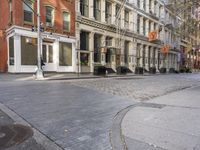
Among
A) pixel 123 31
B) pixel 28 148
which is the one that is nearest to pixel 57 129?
pixel 28 148

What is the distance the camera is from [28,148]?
3.86 m

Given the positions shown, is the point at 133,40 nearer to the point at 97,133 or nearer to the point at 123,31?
the point at 123,31

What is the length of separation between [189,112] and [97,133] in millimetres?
3286

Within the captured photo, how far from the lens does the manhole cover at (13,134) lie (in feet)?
13.3

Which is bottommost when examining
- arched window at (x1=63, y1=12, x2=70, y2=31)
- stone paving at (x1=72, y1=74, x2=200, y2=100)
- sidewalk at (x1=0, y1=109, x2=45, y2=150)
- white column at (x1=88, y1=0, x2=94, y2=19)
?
sidewalk at (x1=0, y1=109, x2=45, y2=150)

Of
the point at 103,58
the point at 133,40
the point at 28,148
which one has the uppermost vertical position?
the point at 133,40

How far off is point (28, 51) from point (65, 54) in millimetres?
4647

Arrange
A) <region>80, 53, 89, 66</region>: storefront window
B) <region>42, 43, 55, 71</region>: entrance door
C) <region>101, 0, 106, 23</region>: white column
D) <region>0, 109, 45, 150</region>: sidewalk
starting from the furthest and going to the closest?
<region>101, 0, 106, 23</region>: white column, <region>80, 53, 89, 66</region>: storefront window, <region>42, 43, 55, 71</region>: entrance door, <region>0, 109, 45, 150</region>: sidewalk

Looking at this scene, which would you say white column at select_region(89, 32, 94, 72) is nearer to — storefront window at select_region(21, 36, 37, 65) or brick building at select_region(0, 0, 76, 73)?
brick building at select_region(0, 0, 76, 73)

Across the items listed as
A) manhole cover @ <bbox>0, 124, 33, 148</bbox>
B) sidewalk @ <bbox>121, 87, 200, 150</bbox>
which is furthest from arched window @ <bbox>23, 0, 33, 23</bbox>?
manhole cover @ <bbox>0, 124, 33, 148</bbox>

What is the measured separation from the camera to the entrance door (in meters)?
22.8

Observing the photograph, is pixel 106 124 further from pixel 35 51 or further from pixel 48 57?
pixel 48 57

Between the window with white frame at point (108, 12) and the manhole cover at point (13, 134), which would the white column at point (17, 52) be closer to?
the window with white frame at point (108, 12)

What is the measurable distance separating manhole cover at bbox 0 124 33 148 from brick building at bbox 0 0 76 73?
54.2 feet
